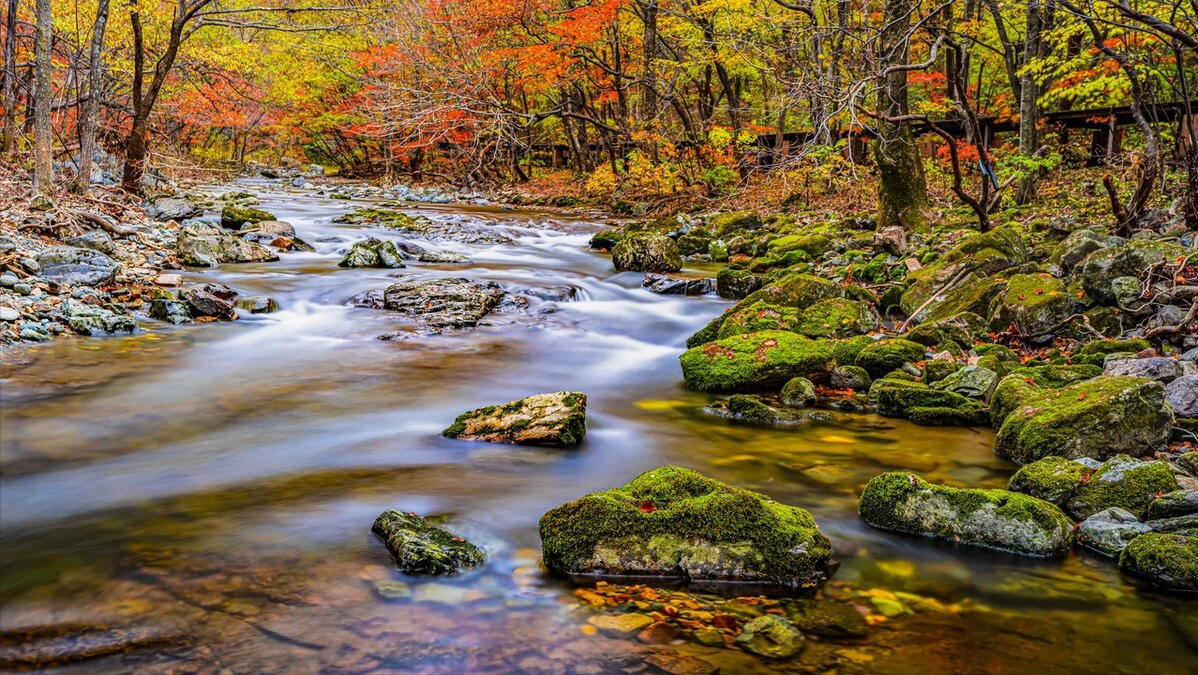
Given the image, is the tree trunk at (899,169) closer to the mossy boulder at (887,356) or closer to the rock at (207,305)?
the mossy boulder at (887,356)

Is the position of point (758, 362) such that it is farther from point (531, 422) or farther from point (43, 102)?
point (43, 102)

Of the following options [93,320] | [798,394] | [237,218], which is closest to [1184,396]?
[798,394]

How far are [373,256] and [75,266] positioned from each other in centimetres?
451

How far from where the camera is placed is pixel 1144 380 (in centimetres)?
524

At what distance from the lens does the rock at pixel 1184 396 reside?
5422mm

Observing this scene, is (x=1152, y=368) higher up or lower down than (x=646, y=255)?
lower down

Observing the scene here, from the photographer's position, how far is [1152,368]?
598cm

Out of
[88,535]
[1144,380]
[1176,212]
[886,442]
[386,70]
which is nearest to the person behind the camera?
[88,535]

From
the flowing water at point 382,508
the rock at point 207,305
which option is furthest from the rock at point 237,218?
the flowing water at point 382,508

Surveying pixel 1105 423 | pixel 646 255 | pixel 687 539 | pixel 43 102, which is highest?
pixel 43 102

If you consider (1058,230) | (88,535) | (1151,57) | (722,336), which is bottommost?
Result: (88,535)

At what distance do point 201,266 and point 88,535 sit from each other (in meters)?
8.72

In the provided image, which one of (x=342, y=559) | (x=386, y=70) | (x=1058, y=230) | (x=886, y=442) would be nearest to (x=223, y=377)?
(x=342, y=559)

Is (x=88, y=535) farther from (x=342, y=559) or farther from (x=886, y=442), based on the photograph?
(x=886, y=442)
